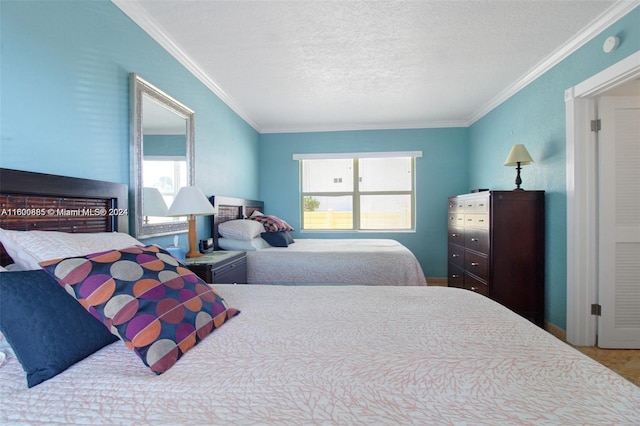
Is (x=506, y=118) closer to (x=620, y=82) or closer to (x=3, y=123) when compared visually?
(x=620, y=82)

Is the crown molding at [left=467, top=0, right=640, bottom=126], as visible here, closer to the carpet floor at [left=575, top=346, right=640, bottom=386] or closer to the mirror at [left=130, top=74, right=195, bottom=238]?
the carpet floor at [left=575, top=346, right=640, bottom=386]

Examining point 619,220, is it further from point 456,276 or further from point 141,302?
point 141,302

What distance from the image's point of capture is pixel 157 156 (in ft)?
7.14

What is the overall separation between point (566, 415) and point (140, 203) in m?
2.23

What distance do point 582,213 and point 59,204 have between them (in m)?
3.50

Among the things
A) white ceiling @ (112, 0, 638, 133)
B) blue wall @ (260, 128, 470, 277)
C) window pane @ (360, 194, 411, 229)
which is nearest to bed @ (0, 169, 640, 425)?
white ceiling @ (112, 0, 638, 133)

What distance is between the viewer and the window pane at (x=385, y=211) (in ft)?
16.1

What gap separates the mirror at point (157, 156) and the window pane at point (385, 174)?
2985mm

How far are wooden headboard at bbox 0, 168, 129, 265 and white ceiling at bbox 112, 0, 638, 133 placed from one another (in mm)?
1187

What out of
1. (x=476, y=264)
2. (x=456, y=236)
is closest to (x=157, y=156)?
(x=476, y=264)

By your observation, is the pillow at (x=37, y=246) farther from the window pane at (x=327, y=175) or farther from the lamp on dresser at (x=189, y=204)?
the window pane at (x=327, y=175)

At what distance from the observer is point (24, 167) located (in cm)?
126

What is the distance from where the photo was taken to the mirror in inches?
76.5

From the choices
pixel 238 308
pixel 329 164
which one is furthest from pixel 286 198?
pixel 238 308
